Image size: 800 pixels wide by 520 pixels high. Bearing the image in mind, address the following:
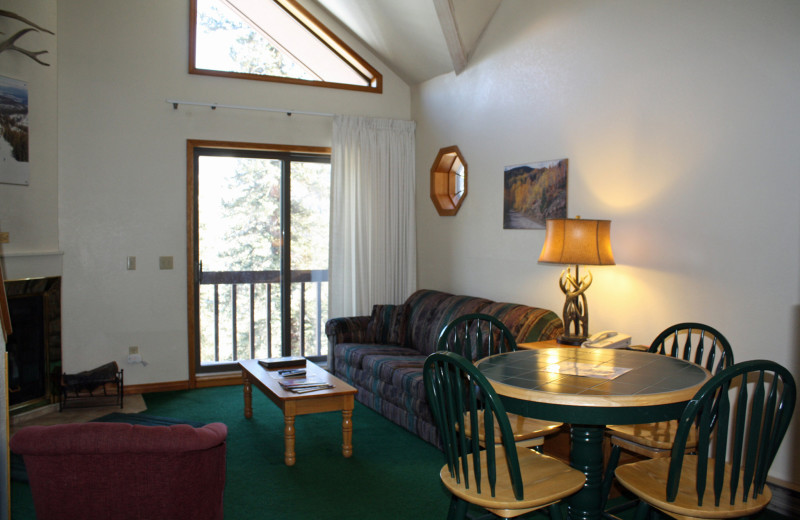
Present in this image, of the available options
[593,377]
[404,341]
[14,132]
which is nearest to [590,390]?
[593,377]

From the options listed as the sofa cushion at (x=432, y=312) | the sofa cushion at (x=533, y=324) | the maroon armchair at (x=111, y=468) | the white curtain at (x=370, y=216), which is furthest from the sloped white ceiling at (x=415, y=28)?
the maroon armchair at (x=111, y=468)

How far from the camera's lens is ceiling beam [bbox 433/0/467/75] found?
4.48 m

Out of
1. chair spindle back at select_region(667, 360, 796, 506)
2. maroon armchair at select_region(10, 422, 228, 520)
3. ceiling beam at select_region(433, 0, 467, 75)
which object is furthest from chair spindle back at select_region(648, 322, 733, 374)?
ceiling beam at select_region(433, 0, 467, 75)

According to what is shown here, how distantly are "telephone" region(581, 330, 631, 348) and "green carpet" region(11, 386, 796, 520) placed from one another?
0.82 m

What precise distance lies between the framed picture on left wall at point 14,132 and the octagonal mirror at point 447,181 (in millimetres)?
3132

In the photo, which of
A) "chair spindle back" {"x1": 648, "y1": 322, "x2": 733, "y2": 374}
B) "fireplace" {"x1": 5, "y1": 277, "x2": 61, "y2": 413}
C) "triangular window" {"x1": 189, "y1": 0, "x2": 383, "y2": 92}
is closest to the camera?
"chair spindle back" {"x1": 648, "y1": 322, "x2": 733, "y2": 374}

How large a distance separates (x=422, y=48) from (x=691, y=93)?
8.38 feet

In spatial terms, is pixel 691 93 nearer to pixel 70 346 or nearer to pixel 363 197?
pixel 363 197

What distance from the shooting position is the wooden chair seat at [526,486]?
196 cm

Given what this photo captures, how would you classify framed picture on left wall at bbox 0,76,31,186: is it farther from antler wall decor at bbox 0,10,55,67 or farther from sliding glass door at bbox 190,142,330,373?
sliding glass door at bbox 190,142,330,373

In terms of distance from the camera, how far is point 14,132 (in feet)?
14.0

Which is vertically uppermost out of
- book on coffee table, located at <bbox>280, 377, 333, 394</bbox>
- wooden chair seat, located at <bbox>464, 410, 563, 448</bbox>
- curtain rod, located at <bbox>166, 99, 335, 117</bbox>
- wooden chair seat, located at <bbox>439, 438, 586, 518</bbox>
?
curtain rod, located at <bbox>166, 99, 335, 117</bbox>

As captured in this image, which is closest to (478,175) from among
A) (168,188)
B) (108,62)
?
(168,188)

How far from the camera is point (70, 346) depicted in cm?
486
